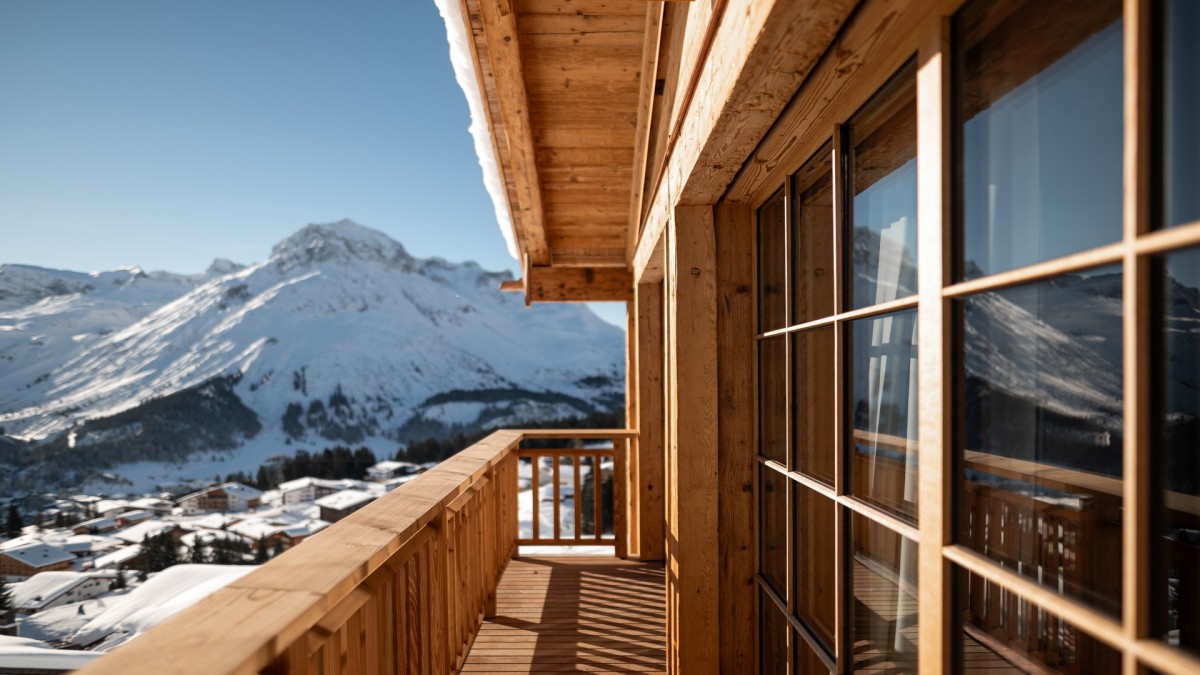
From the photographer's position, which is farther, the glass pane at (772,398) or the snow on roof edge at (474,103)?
the snow on roof edge at (474,103)

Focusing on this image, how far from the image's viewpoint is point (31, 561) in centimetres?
1046

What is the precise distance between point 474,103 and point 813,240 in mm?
2263

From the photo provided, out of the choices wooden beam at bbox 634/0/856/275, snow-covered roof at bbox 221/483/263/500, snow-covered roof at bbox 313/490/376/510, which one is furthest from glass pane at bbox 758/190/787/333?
snow-covered roof at bbox 221/483/263/500

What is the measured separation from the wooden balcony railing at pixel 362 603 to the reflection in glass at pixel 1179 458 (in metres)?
0.96

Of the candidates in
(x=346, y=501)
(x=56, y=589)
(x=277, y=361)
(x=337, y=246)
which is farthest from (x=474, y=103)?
(x=337, y=246)

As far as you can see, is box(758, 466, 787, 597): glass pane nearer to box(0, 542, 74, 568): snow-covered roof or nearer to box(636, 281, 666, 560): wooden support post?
box(636, 281, 666, 560): wooden support post

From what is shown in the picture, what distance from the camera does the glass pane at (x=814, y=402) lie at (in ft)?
4.21

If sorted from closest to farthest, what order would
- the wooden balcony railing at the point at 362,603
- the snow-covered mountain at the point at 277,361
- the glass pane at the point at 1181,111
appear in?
the glass pane at the point at 1181,111 → the wooden balcony railing at the point at 362,603 → the snow-covered mountain at the point at 277,361

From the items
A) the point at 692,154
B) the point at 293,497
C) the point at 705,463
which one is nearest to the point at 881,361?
the point at 692,154

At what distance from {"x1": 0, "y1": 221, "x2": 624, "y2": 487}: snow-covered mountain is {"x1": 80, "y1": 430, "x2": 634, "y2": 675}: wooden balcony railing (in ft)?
65.1

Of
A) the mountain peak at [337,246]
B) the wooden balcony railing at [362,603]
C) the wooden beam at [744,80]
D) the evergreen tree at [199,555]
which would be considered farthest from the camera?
the mountain peak at [337,246]

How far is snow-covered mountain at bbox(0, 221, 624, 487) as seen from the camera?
30109 millimetres

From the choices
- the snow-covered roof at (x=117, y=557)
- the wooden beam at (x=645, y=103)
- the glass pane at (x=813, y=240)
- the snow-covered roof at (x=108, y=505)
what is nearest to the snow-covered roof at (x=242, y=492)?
the snow-covered roof at (x=117, y=557)

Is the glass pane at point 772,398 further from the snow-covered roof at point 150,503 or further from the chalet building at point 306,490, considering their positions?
the snow-covered roof at point 150,503
